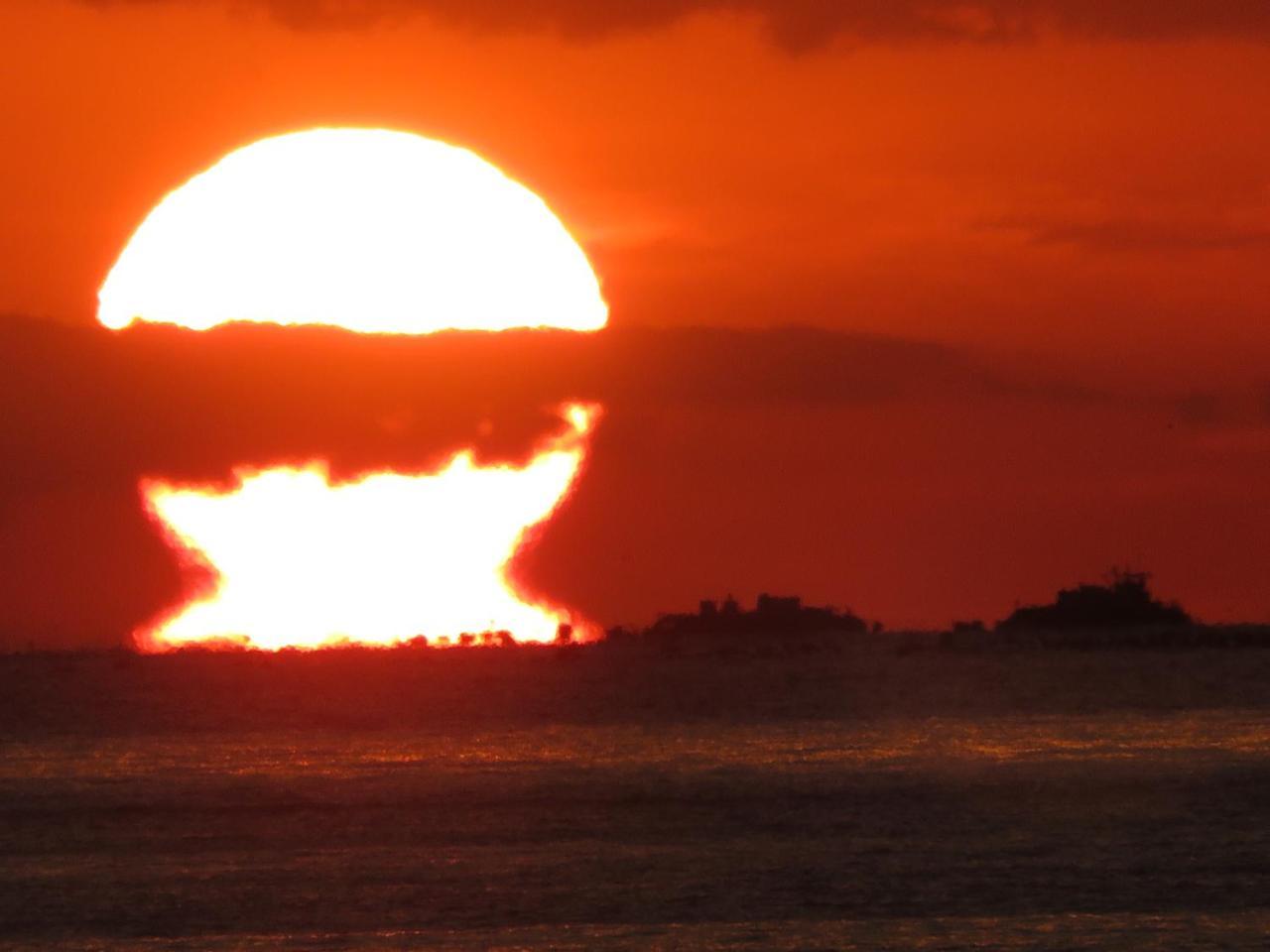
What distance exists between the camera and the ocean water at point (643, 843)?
16672mm

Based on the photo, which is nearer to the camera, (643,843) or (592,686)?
Result: (643,843)

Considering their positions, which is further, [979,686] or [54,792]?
[979,686]

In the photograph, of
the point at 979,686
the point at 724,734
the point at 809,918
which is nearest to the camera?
the point at 809,918

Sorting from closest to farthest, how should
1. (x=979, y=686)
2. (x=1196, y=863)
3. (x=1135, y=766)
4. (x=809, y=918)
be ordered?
(x=809, y=918)
(x=1196, y=863)
(x=1135, y=766)
(x=979, y=686)

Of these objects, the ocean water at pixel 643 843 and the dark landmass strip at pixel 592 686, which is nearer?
the ocean water at pixel 643 843

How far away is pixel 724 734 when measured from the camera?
34.9 metres

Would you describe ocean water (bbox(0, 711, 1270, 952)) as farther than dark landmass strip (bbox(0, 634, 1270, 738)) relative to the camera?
No

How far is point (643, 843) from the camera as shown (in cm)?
2148

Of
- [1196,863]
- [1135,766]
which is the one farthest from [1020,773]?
[1196,863]

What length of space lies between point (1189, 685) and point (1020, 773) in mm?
19715

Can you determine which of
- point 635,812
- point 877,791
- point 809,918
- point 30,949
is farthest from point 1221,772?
point 30,949

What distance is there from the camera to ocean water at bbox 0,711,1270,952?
16.7 meters

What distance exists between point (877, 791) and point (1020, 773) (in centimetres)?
225

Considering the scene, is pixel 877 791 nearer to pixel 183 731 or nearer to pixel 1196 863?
pixel 1196 863
